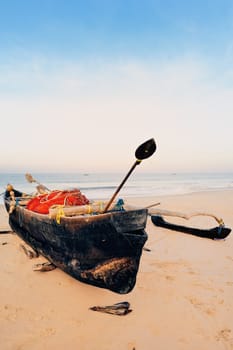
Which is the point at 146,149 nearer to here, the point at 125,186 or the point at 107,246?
the point at 107,246

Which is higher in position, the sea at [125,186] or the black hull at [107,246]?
the black hull at [107,246]

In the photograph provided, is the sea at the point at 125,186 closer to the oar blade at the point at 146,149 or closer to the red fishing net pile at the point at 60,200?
the red fishing net pile at the point at 60,200

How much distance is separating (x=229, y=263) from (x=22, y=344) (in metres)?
4.53

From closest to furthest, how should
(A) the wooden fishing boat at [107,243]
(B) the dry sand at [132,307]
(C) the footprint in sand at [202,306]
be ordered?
1. (B) the dry sand at [132,307]
2. (A) the wooden fishing boat at [107,243]
3. (C) the footprint in sand at [202,306]

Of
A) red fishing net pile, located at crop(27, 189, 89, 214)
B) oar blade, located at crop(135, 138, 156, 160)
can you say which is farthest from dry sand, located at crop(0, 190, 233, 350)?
oar blade, located at crop(135, 138, 156, 160)

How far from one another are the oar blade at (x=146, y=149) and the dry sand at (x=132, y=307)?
2.28m

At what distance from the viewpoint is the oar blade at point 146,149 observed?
324 cm

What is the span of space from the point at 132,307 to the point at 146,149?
2.40 meters

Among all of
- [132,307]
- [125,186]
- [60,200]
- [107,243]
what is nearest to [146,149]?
[107,243]

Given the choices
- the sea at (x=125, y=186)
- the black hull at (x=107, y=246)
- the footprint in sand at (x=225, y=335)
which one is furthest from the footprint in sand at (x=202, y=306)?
the sea at (x=125, y=186)

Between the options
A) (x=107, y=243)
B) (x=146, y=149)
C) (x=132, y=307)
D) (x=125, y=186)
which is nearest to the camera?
(x=146, y=149)

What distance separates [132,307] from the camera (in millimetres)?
3863

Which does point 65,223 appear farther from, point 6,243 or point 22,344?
point 6,243

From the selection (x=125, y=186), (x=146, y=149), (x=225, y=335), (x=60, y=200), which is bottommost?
(x=125, y=186)
